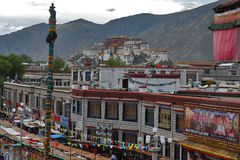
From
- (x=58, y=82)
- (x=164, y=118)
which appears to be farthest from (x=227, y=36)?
(x=58, y=82)

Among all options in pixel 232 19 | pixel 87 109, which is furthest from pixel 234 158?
pixel 87 109

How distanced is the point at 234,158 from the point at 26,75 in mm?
74397

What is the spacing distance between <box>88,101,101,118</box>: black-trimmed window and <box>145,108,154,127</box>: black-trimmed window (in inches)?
212

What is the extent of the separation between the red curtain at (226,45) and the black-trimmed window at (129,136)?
54.6 ft

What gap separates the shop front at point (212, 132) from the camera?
76.7 feet

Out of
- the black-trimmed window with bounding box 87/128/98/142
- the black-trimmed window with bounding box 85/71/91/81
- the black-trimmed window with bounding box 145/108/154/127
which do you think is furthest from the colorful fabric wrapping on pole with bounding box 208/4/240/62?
the black-trimmed window with bounding box 85/71/91/81

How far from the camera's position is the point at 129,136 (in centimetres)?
3912

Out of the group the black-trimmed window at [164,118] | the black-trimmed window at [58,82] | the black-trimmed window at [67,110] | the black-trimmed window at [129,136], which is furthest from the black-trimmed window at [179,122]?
the black-trimmed window at [58,82]

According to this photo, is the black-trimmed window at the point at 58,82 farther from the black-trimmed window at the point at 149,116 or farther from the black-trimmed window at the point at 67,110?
the black-trimmed window at the point at 149,116

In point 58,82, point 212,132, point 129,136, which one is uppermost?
point 58,82

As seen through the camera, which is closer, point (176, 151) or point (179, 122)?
point (179, 122)

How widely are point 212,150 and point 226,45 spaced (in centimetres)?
607

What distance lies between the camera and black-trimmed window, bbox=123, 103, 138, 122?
38.8m

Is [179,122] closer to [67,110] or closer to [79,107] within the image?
[79,107]
